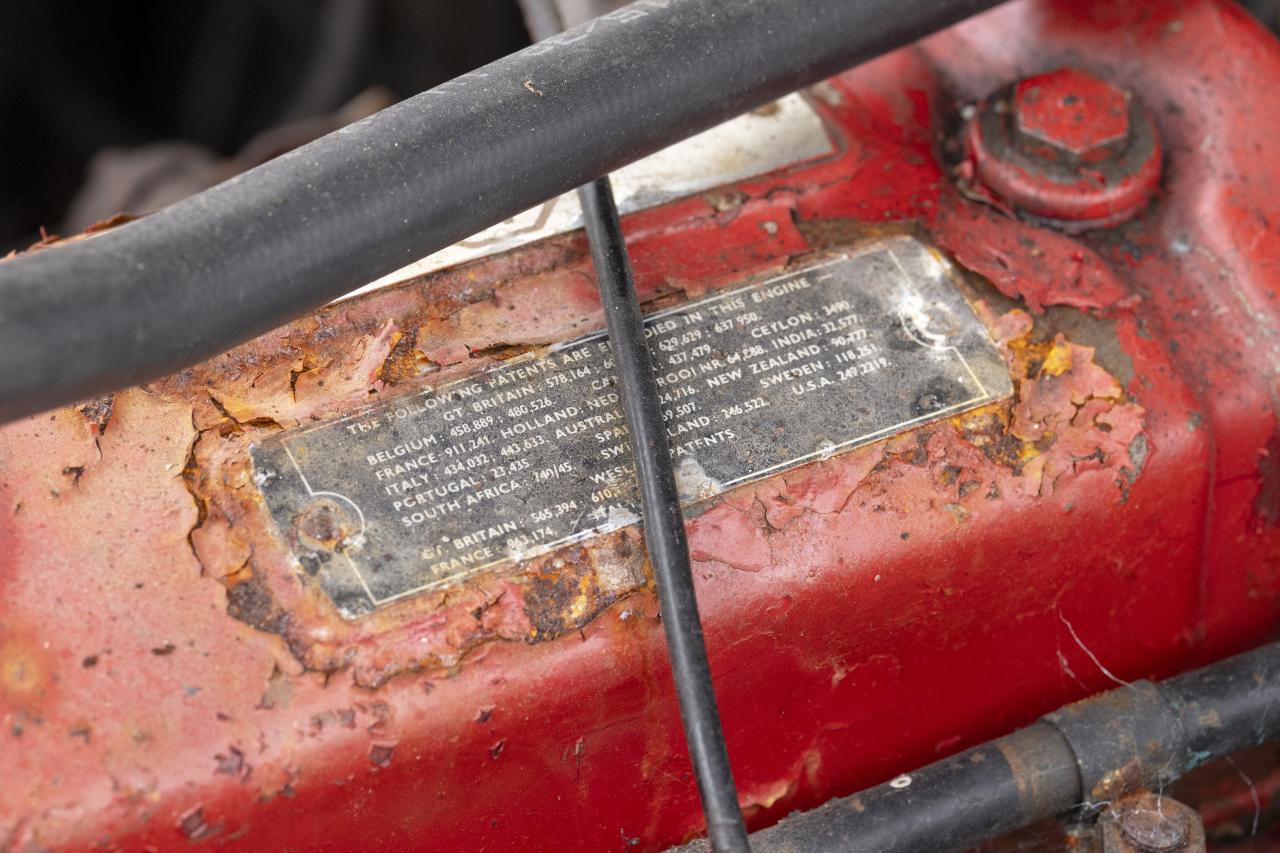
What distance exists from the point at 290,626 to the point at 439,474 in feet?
0.51

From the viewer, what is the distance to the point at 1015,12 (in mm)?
1392

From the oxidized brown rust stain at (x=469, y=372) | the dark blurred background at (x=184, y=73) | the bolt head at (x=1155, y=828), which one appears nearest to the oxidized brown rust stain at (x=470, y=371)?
the oxidized brown rust stain at (x=469, y=372)

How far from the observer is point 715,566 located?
96 centimetres

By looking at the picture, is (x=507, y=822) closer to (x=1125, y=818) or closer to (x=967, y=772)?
(x=967, y=772)

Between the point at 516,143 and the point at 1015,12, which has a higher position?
the point at 516,143

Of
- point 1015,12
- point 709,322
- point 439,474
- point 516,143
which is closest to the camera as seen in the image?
point 516,143

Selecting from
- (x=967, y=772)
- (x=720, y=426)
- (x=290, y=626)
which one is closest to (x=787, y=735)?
(x=967, y=772)

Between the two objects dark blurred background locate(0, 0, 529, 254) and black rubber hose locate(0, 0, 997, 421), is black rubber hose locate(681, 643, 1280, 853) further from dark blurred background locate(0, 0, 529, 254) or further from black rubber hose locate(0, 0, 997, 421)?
dark blurred background locate(0, 0, 529, 254)

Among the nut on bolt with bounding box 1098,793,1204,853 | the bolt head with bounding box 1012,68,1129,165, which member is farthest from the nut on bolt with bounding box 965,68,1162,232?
the nut on bolt with bounding box 1098,793,1204,853

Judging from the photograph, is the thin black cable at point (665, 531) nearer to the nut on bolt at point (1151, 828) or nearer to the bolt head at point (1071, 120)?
the nut on bolt at point (1151, 828)

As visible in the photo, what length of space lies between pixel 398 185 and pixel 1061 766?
69 cm

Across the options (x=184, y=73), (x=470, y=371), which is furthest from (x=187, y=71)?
(x=470, y=371)

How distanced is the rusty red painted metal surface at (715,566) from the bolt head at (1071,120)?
0.08 metres

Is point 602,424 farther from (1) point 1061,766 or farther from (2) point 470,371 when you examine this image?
(1) point 1061,766
